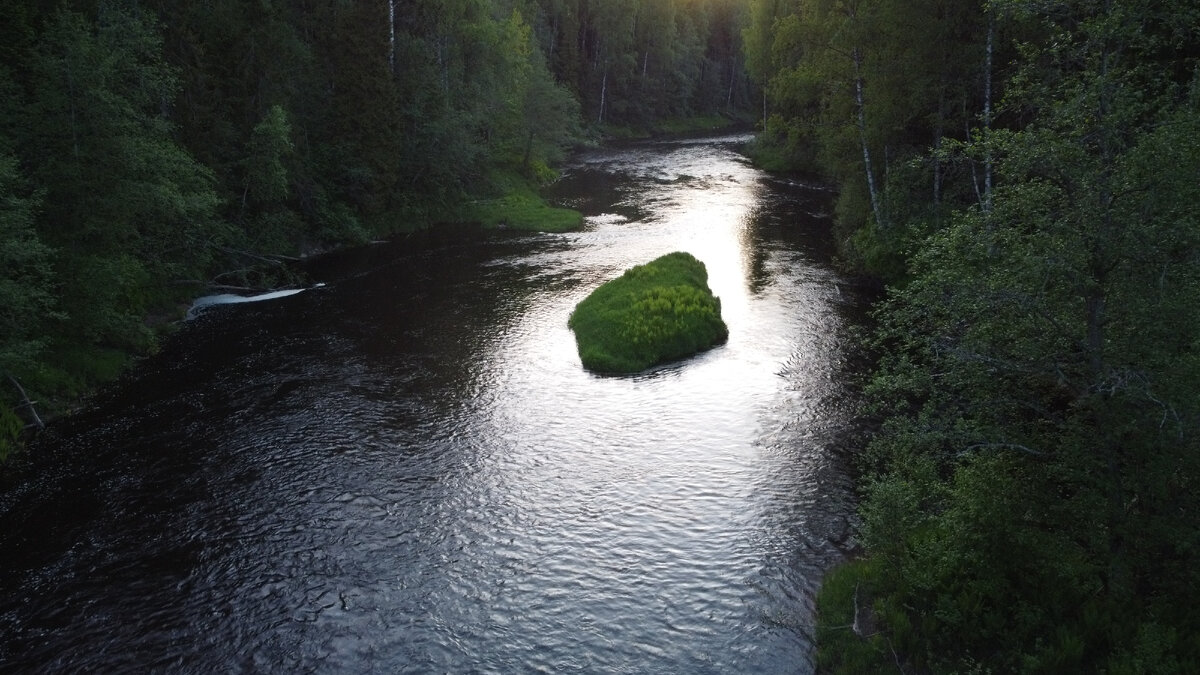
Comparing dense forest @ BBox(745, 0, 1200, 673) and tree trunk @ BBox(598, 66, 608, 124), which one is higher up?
tree trunk @ BBox(598, 66, 608, 124)

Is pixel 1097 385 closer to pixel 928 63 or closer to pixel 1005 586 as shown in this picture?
pixel 1005 586

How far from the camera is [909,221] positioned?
115 ft

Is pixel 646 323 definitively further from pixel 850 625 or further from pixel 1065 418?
pixel 1065 418

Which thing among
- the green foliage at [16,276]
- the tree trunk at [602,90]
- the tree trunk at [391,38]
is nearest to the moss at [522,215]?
the tree trunk at [391,38]

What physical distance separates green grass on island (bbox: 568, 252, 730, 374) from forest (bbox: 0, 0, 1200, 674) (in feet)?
23.3

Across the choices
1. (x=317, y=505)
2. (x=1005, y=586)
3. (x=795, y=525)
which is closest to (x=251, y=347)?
(x=317, y=505)

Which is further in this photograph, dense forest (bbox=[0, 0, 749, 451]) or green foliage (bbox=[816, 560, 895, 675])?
dense forest (bbox=[0, 0, 749, 451])

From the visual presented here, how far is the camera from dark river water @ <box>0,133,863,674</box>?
49.8ft

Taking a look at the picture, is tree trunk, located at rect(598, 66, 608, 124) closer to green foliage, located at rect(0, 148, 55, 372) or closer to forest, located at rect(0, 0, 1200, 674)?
forest, located at rect(0, 0, 1200, 674)

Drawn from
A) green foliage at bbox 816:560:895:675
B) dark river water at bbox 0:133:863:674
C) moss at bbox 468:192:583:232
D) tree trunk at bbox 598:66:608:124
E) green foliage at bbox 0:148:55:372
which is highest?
tree trunk at bbox 598:66:608:124

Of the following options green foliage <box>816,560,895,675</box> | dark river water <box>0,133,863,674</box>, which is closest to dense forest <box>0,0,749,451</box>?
dark river water <box>0,133,863,674</box>

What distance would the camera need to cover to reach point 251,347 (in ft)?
102

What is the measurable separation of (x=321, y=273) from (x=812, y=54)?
100 ft

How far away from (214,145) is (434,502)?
2991 cm
